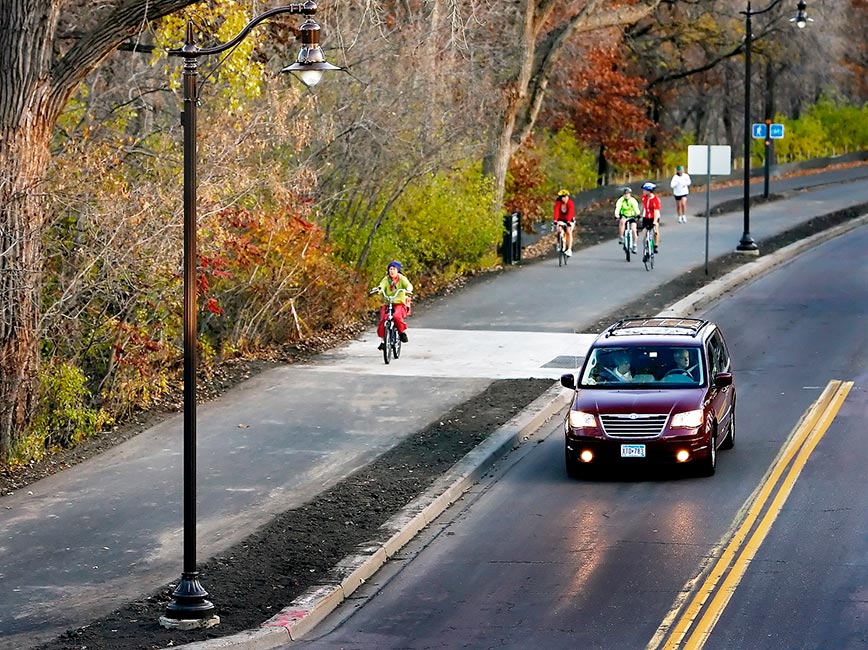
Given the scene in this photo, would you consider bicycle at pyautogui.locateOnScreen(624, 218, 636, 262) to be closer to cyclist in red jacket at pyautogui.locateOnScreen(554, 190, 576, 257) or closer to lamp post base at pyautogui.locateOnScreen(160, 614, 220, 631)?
cyclist in red jacket at pyautogui.locateOnScreen(554, 190, 576, 257)

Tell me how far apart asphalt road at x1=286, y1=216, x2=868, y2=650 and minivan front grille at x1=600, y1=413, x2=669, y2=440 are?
570mm

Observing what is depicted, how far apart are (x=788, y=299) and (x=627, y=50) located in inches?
1033

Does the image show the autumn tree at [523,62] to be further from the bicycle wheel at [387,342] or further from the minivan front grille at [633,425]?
the minivan front grille at [633,425]

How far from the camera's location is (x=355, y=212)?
99.8ft

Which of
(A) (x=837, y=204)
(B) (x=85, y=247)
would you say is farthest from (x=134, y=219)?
(A) (x=837, y=204)

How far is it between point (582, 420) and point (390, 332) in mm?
8038

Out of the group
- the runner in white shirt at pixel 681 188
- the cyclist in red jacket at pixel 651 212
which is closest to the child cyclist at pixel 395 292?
the cyclist in red jacket at pixel 651 212

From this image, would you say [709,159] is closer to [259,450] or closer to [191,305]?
[259,450]

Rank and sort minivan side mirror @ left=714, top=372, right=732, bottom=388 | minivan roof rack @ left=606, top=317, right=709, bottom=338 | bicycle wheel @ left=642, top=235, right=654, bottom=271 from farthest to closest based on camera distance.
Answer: bicycle wheel @ left=642, top=235, right=654, bottom=271 < minivan roof rack @ left=606, top=317, right=709, bottom=338 < minivan side mirror @ left=714, top=372, right=732, bottom=388

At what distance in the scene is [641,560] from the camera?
13914 mm

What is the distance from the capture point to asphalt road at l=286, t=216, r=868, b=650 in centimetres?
1190

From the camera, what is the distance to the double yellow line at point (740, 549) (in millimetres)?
11742

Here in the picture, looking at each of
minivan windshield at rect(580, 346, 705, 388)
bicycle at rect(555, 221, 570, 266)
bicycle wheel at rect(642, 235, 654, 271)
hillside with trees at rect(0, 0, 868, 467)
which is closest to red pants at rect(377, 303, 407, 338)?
hillside with trees at rect(0, 0, 868, 467)

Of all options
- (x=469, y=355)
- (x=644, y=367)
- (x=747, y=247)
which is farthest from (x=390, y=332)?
(x=747, y=247)
